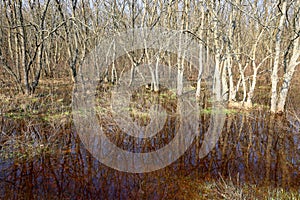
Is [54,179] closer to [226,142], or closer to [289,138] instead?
[226,142]

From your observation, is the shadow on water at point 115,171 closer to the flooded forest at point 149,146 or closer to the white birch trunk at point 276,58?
the flooded forest at point 149,146

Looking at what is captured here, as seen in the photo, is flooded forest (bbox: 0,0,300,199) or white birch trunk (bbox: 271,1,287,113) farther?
white birch trunk (bbox: 271,1,287,113)

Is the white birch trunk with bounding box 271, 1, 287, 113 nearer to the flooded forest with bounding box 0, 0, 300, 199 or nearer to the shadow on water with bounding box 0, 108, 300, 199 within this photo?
the flooded forest with bounding box 0, 0, 300, 199

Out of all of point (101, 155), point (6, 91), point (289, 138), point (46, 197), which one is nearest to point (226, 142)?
point (289, 138)

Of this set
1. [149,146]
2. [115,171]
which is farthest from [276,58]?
[115,171]

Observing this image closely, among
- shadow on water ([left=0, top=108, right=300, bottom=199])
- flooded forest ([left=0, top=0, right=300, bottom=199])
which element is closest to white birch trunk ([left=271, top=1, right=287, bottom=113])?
flooded forest ([left=0, top=0, right=300, bottom=199])

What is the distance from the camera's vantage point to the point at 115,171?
13.4 feet

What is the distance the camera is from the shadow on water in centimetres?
346

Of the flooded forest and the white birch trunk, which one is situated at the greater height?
the white birch trunk

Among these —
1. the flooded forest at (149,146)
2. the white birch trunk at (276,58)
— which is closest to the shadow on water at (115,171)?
the flooded forest at (149,146)

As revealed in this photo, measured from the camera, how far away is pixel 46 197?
127 inches

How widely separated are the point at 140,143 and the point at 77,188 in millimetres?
2079

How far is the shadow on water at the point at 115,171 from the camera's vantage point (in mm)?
3465

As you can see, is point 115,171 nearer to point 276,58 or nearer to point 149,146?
point 149,146
